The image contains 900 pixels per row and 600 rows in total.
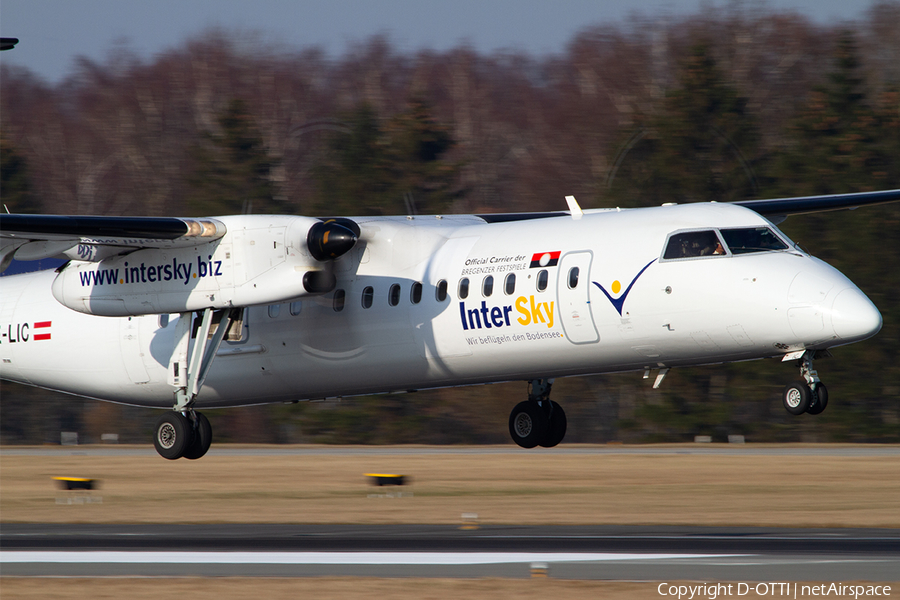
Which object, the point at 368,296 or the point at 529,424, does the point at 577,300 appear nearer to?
the point at 529,424

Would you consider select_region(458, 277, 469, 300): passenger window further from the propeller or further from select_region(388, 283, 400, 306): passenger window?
the propeller

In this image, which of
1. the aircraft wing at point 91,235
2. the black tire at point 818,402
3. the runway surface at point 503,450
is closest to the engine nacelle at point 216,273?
the aircraft wing at point 91,235

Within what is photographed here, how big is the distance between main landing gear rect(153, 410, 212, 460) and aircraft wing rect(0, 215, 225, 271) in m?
2.90

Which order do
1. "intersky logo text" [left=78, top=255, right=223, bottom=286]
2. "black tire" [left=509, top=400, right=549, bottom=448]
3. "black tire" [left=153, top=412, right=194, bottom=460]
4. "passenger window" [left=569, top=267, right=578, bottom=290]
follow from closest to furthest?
"passenger window" [left=569, top=267, right=578, bottom=290] < "intersky logo text" [left=78, top=255, right=223, bottom=286] < "black tire" [left=509, top=400, right=549, bottom=448] < "black tire" [left=153, top=412, right=194, bottom=460]

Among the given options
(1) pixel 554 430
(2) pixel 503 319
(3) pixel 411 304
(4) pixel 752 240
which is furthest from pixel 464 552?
(4) pixel 752 240

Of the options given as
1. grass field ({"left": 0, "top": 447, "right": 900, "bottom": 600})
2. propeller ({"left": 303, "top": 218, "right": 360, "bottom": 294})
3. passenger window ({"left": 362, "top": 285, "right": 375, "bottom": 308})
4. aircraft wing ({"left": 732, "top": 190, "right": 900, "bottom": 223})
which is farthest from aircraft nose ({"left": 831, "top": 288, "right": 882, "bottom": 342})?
propeller ({"left": 303, "top": 218, "right": 360, "bottom": 294})

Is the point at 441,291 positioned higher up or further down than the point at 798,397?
higher up

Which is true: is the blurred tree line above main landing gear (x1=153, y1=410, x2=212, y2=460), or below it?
above

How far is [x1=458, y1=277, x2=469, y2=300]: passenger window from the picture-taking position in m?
17.8

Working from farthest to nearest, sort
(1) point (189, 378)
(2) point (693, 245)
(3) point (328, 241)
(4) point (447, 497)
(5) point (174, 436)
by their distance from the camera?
(4) point (447, 497), (5) point (174, 436), (1) point (189, 378), (3) point (328, 241), (2) point (693, 245)

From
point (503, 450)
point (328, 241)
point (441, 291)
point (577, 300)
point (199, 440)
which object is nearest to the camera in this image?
point (577, 300)

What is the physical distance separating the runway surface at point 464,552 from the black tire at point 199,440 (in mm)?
1466

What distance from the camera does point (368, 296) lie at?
1873cm

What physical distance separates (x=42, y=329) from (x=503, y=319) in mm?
9489
